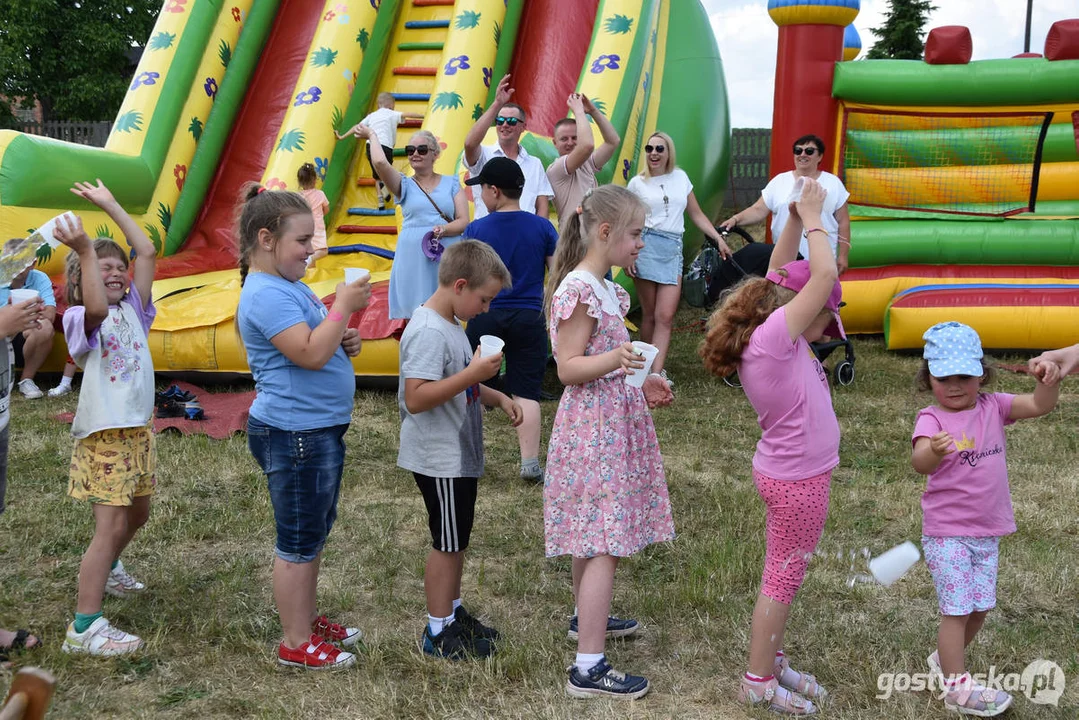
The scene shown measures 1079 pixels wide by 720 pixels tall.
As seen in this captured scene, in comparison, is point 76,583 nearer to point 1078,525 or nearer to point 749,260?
point 1078,525

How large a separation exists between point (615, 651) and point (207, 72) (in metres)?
6.93

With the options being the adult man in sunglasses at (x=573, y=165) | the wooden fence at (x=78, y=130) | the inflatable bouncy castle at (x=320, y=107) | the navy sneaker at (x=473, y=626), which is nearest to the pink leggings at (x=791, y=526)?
the navy sneaker at (x=473, y=626)

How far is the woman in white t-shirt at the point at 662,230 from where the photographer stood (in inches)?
262

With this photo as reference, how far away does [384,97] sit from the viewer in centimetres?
838

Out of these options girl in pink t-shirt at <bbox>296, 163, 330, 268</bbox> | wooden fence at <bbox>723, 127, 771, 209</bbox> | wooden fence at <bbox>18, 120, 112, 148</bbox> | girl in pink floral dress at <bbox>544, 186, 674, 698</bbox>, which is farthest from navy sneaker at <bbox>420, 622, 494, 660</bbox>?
wooden fence at <bbox>18, 120, 112, 148</bbox>

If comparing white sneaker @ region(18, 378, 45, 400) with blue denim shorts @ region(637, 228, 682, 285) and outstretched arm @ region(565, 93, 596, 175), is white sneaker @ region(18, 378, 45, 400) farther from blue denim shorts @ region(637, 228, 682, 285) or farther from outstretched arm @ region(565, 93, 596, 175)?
blue denim shorts @ region(637, 228, 682, 285)

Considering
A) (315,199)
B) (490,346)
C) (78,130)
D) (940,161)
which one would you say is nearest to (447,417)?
(490,346)

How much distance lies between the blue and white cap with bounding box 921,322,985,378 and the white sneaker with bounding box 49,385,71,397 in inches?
227

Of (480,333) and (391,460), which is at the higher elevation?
(480,333)

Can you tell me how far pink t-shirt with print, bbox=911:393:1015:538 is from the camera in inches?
114

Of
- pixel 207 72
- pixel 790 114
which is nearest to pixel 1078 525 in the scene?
pixel 790 114

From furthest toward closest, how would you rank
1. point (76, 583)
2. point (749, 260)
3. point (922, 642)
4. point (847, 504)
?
point (749, 260), point (847, 504), point (76, 583), point (922, 642)

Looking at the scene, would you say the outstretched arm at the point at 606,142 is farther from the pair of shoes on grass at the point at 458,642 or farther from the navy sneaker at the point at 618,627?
the pair of shoes on grass at the point at 458,642

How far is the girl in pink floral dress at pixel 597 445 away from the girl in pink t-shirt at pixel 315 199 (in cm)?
426
